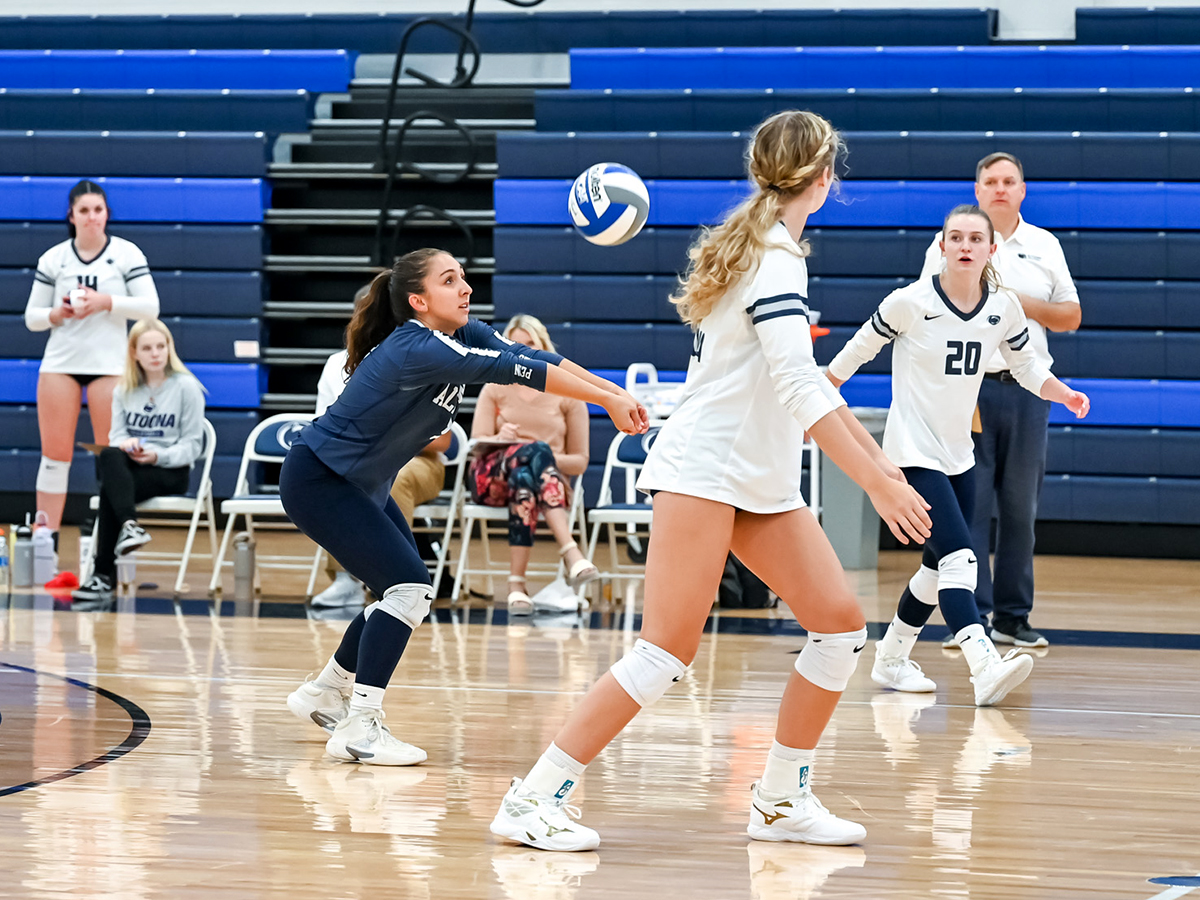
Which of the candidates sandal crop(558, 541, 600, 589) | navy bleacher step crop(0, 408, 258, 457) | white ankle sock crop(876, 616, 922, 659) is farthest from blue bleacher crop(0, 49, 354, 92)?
white ankle sock crop(876, 616, 922, 659)

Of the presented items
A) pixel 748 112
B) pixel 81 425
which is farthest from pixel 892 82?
pixel 81 425

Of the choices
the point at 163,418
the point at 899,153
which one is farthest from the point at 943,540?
the point at 899,153

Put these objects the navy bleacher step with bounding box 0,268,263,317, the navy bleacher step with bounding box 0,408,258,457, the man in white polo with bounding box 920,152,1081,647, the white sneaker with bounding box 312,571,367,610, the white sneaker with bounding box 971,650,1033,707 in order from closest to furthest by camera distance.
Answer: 1. the white sneaker with bounding box 971,650,1033,707
2. the man in white polo with bounding box 920,152,1081,647
3. the white sneaker with bounding box 312,571,367,610
4. the navy bleacher step with bounding box 0,408,258,457
5. the navy bleacher step with bounding box 0,268,263,317

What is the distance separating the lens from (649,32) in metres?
9.62

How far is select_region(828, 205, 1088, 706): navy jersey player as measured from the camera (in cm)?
438

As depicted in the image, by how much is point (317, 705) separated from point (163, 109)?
22.1 ft

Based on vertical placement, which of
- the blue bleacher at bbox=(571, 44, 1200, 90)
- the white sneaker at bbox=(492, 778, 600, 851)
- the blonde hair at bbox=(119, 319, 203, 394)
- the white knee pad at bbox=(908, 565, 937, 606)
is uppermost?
the blue bleacher at bbox=(571, 44, 1200, 90)

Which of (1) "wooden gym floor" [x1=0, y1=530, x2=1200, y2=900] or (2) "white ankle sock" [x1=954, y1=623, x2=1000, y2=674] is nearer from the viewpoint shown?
(1) "wooden gym floor" [x1=0, y1=530, x2=1200, y2=900]

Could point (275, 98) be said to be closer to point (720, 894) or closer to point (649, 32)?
point (649, 32)

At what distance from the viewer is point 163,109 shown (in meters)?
9.48

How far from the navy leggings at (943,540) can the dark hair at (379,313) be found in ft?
5.54

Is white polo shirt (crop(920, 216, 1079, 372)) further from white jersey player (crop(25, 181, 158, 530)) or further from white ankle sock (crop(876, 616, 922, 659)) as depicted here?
white jersey player (crop(25, 181, 158, 530))

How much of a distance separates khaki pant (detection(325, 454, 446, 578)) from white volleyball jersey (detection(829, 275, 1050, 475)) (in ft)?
7.87

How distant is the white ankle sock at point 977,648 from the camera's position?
166 inches
